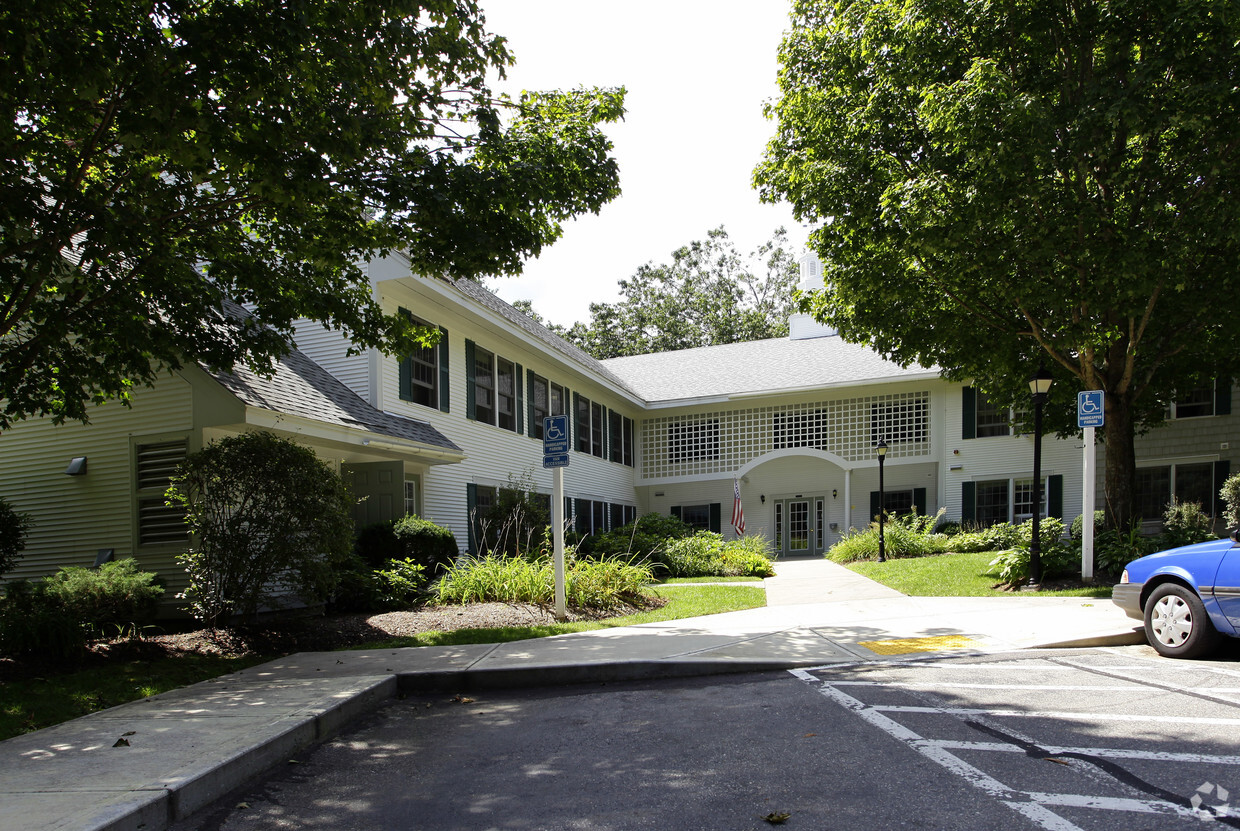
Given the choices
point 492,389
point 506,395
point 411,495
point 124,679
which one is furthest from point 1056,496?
point 124,679

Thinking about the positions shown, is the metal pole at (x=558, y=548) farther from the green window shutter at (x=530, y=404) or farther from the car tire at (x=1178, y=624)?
the green window shutter at (x=530, y=404)

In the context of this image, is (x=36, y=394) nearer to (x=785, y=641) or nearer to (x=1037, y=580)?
(x=785, y=641)

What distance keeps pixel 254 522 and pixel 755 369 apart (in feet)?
Result: 67.1

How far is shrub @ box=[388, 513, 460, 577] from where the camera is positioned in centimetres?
1238

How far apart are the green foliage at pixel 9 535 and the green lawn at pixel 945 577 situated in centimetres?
1241

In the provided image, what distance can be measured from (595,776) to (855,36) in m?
12.6

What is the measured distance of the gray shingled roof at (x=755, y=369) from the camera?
24.7 meters

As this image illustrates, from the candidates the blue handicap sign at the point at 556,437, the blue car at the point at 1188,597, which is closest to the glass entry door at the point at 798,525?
the blue handicap sign at the point at 556,437

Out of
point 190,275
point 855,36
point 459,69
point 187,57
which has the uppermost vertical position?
point 855,36

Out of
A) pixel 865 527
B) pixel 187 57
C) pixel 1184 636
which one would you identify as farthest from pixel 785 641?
pixel 865 527

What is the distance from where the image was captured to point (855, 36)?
13.3m

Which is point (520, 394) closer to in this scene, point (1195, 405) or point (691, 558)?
point (691, 558)

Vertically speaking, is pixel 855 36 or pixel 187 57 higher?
pixel 855 36

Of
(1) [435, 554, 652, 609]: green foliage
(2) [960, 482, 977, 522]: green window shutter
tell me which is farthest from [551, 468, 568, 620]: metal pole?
(2) [960, 482, 977, 522]: green window shutter
